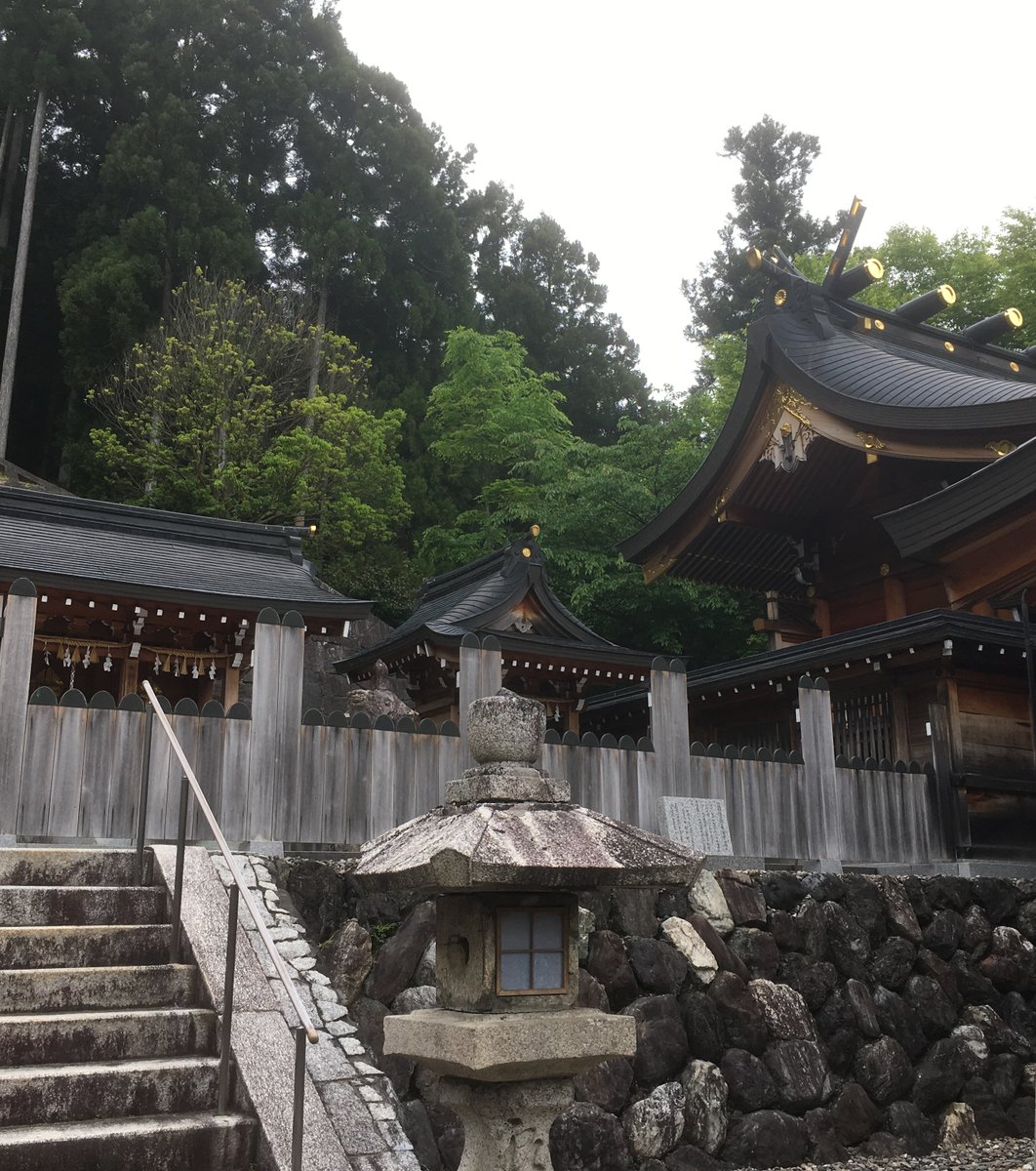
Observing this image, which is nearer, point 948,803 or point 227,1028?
point 227,1028

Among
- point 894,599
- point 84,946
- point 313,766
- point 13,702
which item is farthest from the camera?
point 894,599

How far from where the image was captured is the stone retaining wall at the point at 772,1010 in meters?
6.46

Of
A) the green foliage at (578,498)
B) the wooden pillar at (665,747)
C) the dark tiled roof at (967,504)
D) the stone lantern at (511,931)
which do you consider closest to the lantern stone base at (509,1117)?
the stone lantern at (511,931)

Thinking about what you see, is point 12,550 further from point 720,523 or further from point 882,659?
point 882,659

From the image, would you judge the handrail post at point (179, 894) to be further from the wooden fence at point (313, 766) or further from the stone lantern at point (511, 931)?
the stone lantern at point (511, 931)

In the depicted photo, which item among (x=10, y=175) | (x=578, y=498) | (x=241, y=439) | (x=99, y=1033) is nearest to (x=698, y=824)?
(x=99, y=1033)

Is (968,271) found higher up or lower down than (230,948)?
higher up

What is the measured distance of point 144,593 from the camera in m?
14.3

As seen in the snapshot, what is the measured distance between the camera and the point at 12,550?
595 inches

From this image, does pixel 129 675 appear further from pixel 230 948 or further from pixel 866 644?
pixel 230 948

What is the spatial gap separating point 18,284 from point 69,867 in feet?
92.8

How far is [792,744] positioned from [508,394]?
57.8ft

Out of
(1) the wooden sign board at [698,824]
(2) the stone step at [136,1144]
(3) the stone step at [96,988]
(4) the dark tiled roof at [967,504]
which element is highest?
(4) the dark tiled roof at [967,504]

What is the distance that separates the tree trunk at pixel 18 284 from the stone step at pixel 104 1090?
2705 centimetres
